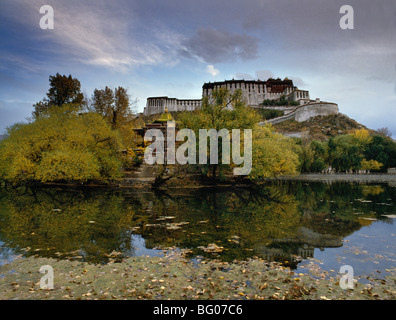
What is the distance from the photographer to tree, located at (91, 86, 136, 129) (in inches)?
1436

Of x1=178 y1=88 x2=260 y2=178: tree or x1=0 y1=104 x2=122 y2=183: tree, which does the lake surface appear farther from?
x1=178 y1=88 x2=260 y2=178: tree

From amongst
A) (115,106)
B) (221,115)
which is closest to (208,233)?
(221,115)

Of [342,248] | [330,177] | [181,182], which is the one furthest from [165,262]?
[330,177]

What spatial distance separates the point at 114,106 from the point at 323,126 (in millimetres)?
79268

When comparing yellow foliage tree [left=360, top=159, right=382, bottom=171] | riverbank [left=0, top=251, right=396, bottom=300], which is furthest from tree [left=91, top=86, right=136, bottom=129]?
yellow foliage tree [left=360, top=159, right=382, bottom=171]

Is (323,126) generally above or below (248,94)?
below

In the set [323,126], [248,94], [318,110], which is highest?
[248,94]

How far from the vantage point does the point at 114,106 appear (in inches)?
1469

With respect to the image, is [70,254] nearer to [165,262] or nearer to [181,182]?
[165,262]

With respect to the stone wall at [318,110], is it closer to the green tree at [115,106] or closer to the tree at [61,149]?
the green tree at [115,106]

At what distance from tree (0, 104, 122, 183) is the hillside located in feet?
224

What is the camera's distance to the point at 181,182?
106ft

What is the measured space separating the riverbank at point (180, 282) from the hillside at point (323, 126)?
8193 centimetres

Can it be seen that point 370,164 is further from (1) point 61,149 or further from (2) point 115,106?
(1) point 61,149
